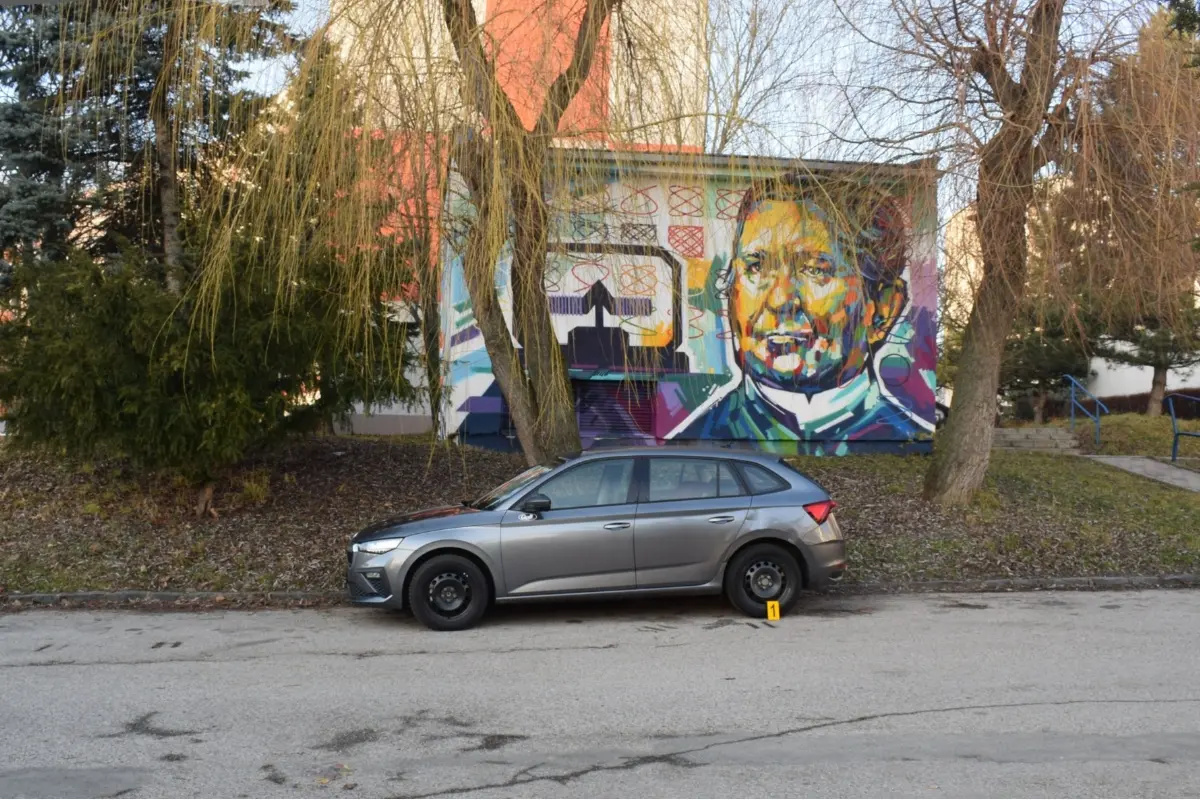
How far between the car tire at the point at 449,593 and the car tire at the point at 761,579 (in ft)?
7.16

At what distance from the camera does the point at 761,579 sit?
9.16m

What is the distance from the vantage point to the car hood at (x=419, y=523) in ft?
28.8

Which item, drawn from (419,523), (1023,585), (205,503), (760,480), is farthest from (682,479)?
(205,503)

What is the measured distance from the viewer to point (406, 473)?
14203 millimetres

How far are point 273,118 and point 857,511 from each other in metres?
8.13

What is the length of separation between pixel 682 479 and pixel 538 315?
2.74m

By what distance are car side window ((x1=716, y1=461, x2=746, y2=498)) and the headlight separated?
2824 millimetres

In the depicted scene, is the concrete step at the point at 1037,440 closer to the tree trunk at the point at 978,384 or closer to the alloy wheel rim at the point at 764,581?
the tree trunk at the point at 978,384

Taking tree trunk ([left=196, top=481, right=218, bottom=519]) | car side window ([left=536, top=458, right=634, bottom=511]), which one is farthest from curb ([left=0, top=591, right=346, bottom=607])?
car side window ([left=536, top=458, right=634, bottom=511])

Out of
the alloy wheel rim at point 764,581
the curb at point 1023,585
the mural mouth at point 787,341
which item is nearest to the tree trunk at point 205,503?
the alloy wheel rim at point 764,581

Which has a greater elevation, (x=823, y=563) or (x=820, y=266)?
(x=820, y=266)

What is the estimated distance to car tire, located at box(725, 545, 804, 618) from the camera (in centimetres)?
912

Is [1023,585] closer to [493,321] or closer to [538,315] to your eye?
[538,315]

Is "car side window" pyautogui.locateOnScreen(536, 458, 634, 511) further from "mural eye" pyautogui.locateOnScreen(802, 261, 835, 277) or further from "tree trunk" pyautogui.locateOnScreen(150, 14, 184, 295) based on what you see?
"tree trunk" pyautogui.locateOnScreen(150, 14, 184, 295)
